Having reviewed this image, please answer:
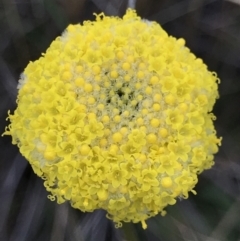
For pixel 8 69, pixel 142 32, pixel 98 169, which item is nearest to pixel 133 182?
pixel 98 169

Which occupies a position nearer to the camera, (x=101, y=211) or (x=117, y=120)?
(x=117, y=120)

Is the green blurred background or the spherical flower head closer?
the spherical flower head

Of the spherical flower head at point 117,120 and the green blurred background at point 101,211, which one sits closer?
the spherical flower head at point 117,120

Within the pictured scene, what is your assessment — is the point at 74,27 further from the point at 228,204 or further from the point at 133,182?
the point at 228,204
